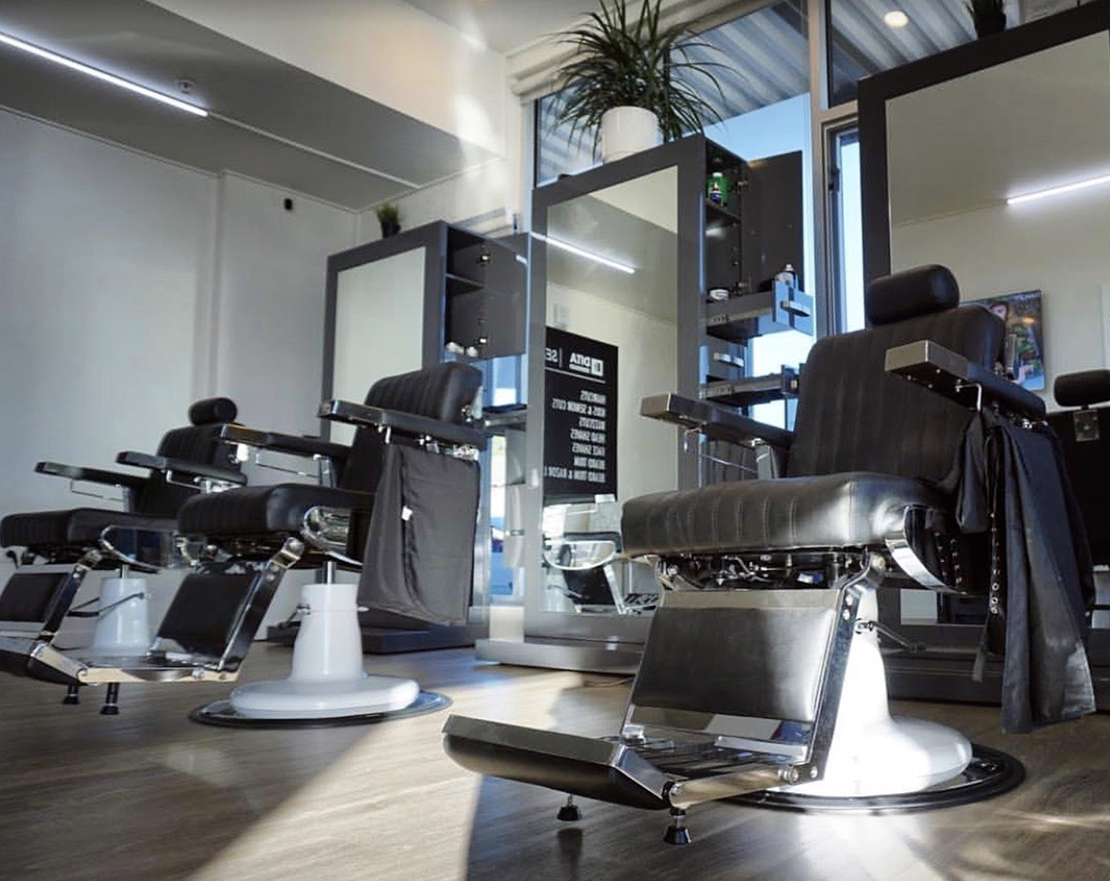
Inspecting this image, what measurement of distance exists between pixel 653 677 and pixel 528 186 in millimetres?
4191

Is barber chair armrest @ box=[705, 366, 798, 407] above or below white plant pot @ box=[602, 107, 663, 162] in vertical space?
below

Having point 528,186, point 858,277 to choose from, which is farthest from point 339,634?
point 528,186

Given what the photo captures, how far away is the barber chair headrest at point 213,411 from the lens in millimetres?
3832

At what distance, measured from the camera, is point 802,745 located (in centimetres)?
142

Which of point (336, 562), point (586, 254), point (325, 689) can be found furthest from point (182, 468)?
point (586, 254)

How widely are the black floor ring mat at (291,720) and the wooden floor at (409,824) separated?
11 centimetres

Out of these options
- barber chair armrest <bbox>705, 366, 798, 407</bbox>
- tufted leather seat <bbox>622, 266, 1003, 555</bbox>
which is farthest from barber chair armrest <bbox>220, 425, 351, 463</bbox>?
barber chair armrest <bbox>705, 366, 798, 407</bbox>

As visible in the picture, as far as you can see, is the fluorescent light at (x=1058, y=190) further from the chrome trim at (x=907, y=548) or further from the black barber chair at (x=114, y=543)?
the black barber chair at (x=114, y=543)

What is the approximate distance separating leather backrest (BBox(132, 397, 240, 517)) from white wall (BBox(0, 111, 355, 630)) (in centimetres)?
121

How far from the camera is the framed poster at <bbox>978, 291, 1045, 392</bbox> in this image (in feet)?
9.95

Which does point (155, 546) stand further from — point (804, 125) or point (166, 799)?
point (804, 125)

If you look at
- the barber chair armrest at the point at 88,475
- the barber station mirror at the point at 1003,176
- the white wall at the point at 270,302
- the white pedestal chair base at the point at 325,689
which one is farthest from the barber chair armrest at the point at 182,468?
the barber station mirror at the point at 1003,176

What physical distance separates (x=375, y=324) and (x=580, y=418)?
1.85m

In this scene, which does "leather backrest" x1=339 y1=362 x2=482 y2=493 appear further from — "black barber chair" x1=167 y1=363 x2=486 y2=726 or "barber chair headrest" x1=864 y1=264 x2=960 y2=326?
"barber chair headrest" x1=864 y1=264 x2=960 y2=326
